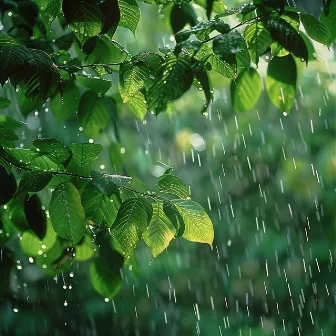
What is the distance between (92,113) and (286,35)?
549 millimetres

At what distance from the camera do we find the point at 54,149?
2.68 ft

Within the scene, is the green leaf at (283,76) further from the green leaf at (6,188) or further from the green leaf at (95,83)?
the green leaf at (6,188)

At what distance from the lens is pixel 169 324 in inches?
123

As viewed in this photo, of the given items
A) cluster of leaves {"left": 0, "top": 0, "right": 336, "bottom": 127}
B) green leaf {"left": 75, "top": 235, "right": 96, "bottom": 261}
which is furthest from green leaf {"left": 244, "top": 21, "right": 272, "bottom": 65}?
green leaf {"left": 75, "top": 235, "right": 96, "bottom": 261}

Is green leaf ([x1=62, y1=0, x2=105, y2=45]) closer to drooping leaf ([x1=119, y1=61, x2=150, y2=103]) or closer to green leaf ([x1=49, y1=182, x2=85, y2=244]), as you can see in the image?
drooping leaf ([x1=119, y1=61, x2=150, y2=103])

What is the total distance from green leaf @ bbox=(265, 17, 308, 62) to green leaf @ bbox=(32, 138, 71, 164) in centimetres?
32

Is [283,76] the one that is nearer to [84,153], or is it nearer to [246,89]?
[246,89]

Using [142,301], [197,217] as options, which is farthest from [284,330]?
[197,217]

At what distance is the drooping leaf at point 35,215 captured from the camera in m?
1.02

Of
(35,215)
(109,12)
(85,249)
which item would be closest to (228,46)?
(109,12)

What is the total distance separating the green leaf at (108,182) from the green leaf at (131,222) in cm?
2

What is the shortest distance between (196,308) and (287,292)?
1.53 feet

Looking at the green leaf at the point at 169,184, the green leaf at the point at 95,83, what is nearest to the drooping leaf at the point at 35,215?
the green leaf at the point at 95,83

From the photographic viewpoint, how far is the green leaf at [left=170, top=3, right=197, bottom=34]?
107 centimetres
